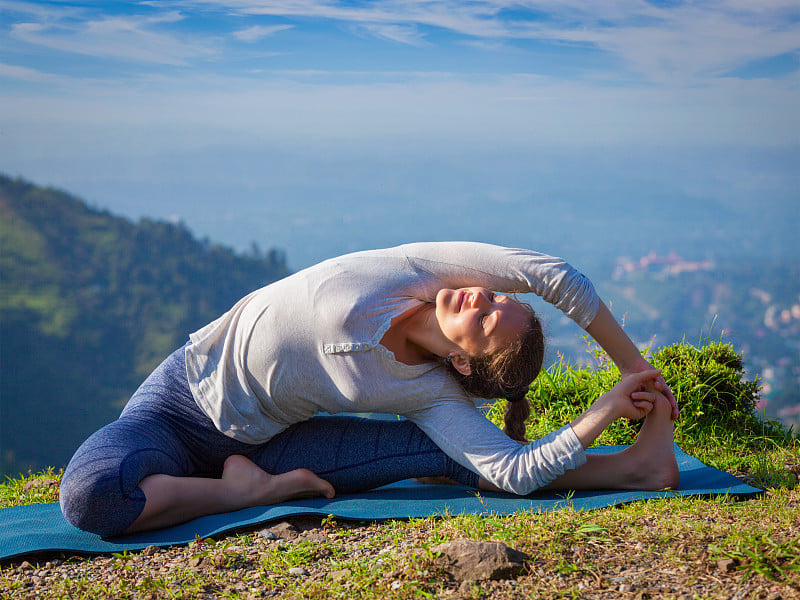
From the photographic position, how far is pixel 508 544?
207cm

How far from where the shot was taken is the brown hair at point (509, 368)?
8.51 feet

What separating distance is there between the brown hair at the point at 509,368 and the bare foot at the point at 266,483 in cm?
70

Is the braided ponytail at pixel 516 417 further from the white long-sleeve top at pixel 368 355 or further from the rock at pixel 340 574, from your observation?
the rock at pixel 340 574

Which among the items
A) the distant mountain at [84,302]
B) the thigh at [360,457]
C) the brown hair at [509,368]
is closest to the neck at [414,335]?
the brown hair at [509,368]

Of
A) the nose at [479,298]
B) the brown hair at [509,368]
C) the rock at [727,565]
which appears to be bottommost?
the rock at [727,565]

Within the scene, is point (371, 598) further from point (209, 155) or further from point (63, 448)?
point (209, 155)

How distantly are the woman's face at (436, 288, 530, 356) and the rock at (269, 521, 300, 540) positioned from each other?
86 cm

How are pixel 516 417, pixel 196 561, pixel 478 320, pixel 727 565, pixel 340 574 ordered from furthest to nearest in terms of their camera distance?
1. pixel 516 417
2. pixel 478 320
3. pixel 196 561
4. pixel 340 574
5. pixel 727 565

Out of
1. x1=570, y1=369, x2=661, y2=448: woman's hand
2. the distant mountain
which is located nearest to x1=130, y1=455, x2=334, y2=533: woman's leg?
x1=570, y1=369, x2=661, y2=448: woman's hand

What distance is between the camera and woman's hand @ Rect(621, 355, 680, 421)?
2.86 meters

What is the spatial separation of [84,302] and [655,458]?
41.2 metres

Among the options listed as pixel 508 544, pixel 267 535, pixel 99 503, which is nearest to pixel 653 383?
pixel 508 544

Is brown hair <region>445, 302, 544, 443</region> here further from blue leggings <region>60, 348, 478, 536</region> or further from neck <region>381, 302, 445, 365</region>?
blue leggings <region>60, 348, 478, 536</region>

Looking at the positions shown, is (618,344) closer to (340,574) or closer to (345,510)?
(345,510)
